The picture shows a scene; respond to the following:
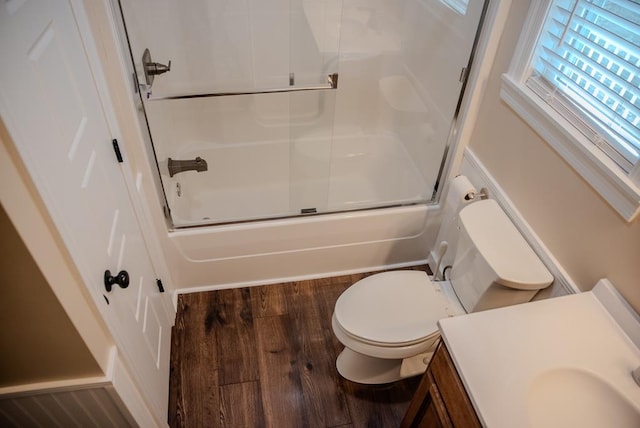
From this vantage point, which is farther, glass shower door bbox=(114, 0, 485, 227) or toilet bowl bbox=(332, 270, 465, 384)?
glass shower door bbox=(114, 0, 485, 227)

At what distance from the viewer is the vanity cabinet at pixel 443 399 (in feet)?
3.56

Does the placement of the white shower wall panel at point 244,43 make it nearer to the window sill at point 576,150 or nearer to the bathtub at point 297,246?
the bathtub at point 297,246

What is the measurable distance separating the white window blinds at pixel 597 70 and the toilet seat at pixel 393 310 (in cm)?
79

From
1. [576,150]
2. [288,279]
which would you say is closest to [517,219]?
[576,150]

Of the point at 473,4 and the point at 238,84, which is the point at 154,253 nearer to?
the point at 238,84

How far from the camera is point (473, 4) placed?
5.75ft

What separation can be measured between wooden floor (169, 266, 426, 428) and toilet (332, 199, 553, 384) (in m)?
0.14

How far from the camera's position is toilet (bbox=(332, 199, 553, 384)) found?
1451 millimetres

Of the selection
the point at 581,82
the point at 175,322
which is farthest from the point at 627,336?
the point at 175,322

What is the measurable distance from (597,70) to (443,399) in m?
1.05

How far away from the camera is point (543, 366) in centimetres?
108

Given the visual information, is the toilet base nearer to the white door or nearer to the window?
the white door

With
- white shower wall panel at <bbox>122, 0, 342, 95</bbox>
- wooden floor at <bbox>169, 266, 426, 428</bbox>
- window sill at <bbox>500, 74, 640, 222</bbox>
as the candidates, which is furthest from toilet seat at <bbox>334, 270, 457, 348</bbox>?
white shower wall panel at <bbox>122, 0, 342, 95</bbox>

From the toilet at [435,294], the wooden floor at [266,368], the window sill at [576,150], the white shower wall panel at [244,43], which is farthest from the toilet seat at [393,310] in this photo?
the white shower wall panel at [244,43]
